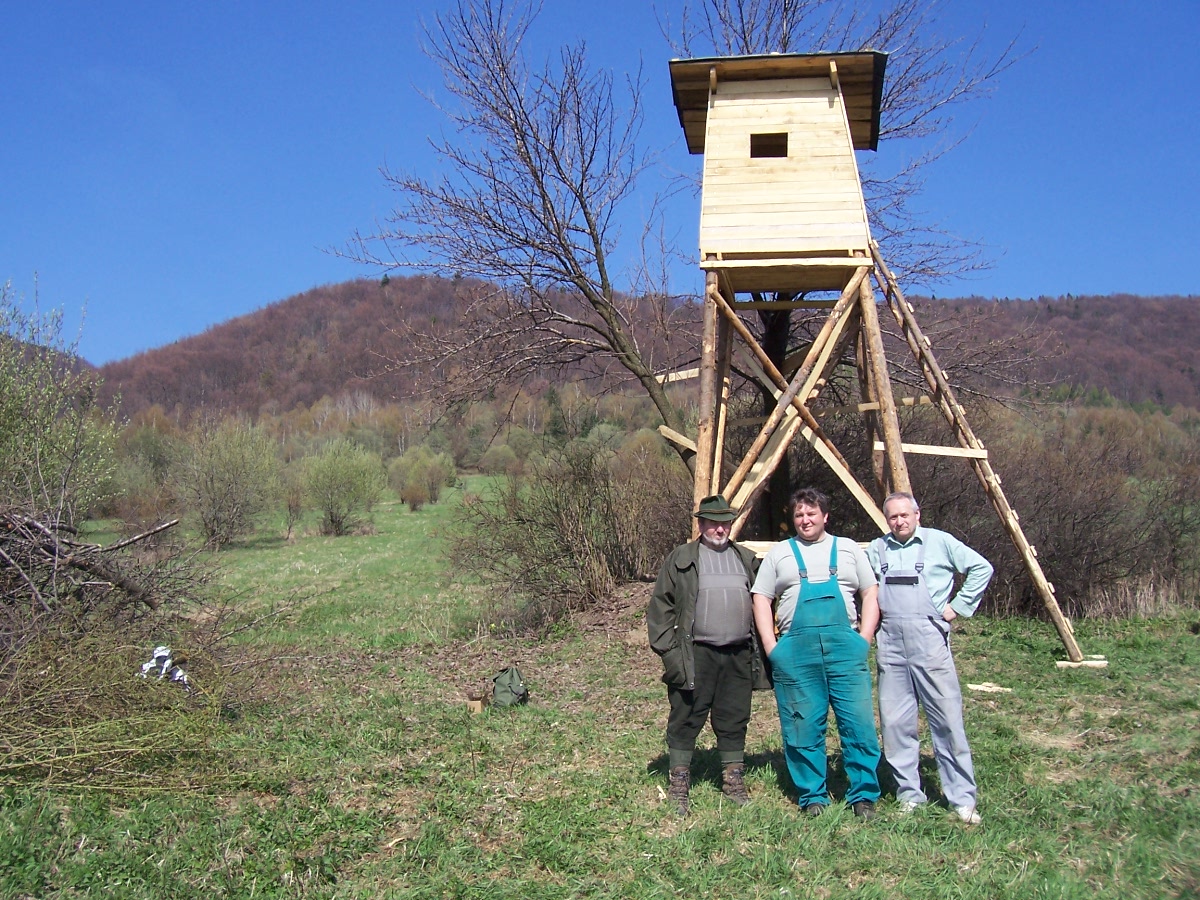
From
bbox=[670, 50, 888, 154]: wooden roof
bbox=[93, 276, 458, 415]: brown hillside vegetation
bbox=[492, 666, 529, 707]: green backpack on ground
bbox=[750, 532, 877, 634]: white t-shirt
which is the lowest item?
bbox=[492, 666, 529, 707]: green backpack on ground

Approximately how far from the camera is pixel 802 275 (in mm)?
10094

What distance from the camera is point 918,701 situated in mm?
5613

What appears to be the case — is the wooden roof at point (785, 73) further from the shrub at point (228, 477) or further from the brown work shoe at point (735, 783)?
the shrub at point (228, 477)

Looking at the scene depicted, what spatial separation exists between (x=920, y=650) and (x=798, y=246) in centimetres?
514

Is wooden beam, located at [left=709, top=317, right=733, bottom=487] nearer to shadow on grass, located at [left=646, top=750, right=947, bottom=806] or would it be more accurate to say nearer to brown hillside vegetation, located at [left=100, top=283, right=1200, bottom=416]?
brown hillside vegetation, located at [left=100, top=283, right=1200, bottom=416]

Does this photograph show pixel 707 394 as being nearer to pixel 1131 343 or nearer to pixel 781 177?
pixel 781 177

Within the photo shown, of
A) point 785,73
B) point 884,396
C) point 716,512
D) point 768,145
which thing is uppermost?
point 785,73

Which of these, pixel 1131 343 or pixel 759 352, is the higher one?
pixel 1131 343

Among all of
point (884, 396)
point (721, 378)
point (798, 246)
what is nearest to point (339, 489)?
point (721, 378)

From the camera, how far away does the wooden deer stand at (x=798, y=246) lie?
9.42 m

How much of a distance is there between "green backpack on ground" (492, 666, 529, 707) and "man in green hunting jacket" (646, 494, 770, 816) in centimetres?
317

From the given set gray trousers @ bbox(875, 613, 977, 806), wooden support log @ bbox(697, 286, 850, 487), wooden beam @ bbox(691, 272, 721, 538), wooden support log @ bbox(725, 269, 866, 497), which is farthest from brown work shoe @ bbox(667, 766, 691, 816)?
wooden support log @ bbox(697, 286, 850, 487)

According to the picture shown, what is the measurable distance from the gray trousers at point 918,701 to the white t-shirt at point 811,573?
26cm

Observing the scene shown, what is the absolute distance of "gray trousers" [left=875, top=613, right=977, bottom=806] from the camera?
5336 mm
